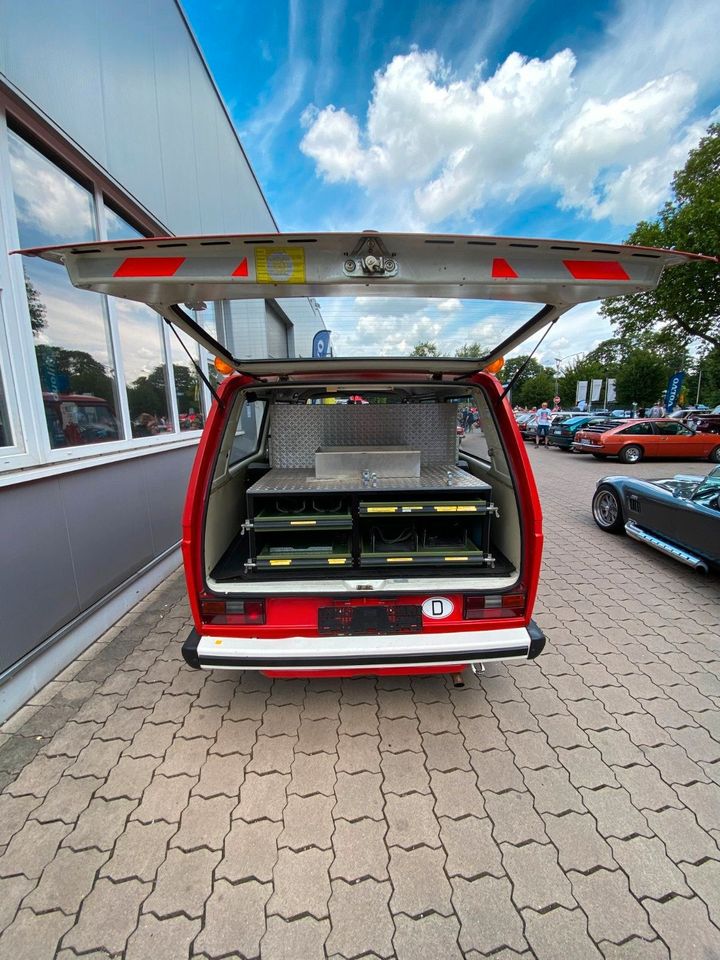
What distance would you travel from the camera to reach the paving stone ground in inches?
54.6

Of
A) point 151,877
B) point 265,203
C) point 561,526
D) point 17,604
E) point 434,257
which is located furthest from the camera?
point 265,203

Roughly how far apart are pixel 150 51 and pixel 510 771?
6.73m

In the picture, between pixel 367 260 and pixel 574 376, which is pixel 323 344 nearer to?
pixel 367 260

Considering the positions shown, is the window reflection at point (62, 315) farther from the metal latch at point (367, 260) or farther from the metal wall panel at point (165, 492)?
the metal latch at point (367, 260)

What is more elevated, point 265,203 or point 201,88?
point 265,203

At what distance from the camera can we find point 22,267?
8.66ft

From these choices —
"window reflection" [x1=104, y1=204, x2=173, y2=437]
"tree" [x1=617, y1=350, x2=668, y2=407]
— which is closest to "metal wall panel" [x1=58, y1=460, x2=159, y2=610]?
"window reflection" [x1=104, y1=204, x2=173, y2=437]

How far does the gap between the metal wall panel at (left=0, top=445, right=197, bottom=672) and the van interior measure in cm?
121

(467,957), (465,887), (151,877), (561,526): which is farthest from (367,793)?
(561,526)

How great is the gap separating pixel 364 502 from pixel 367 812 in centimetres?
143

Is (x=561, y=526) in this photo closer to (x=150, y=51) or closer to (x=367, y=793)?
(x=367, y=793)

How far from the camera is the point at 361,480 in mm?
2348

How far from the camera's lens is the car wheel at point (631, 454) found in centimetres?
1191

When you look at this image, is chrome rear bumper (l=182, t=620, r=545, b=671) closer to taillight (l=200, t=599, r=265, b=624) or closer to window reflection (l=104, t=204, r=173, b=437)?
taillight (l=200, t=599, r=265, b=624)
